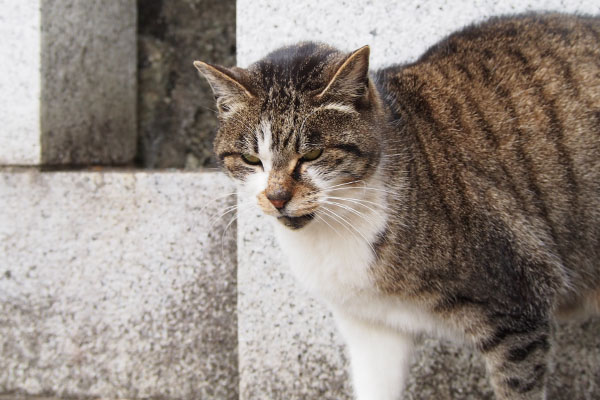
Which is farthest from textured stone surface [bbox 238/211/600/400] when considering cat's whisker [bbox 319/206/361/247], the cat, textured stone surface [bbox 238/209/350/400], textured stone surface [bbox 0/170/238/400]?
cat's whisker [bbox 319/206/361/247]

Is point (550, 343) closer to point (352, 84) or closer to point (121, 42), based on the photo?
point (352, 84)

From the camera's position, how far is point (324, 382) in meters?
2.65

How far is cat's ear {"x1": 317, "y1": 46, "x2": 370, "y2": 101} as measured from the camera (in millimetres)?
1788

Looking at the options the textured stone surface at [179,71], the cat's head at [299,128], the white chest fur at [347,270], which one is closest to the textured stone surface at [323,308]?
the white chest fur at [347,270]

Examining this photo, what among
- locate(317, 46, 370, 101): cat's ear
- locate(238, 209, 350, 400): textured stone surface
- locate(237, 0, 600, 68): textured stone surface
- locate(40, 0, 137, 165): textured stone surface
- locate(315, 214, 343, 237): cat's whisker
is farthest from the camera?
locate(40, 0, 137, 165): textured stone surface

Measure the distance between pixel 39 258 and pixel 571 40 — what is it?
7.71 ft

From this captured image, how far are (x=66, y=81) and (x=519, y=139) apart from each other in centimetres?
207

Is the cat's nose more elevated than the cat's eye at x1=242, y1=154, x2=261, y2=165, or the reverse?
the cat's eye at x1=242, y1=154, x2=261, y2=165

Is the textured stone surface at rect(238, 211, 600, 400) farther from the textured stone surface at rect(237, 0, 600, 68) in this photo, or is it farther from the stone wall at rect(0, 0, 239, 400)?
the textured stone surface at rect(237, 0, 600, 68)


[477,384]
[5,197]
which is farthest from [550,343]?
[5,197]

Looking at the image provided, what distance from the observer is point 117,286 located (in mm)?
2820

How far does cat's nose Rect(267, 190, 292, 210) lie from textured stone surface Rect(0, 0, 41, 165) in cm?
152

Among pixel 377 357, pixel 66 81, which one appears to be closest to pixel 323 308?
pixel 377 357

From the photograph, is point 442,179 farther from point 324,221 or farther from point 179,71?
point 179,71
